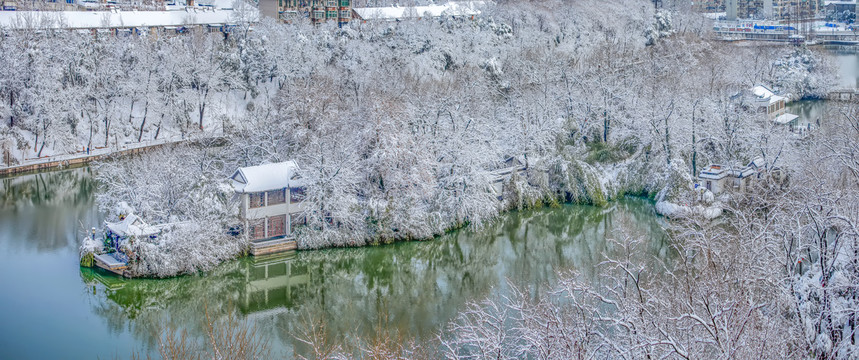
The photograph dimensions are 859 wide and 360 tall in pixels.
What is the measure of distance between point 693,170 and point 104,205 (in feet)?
66.2

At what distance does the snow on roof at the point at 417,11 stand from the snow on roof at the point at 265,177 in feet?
101

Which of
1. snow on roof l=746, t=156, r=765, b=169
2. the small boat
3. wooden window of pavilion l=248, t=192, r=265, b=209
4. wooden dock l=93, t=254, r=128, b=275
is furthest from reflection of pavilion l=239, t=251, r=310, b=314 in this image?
snow on roof l=746, t=156, r=765, b=169

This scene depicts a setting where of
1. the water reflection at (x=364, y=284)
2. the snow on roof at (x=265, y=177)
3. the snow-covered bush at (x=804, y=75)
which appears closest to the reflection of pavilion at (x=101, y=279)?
the water reflection at (x=364, y=284)

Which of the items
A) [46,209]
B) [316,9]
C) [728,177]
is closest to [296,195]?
[46,209]

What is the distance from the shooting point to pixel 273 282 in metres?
21.0

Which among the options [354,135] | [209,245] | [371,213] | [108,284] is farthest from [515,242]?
[108,284]

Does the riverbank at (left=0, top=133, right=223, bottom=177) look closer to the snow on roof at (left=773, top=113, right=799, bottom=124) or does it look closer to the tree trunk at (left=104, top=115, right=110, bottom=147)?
the tree trunk at (left=104, top=115, right=110, bottom=147)

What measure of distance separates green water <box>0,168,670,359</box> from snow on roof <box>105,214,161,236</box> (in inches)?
45.7

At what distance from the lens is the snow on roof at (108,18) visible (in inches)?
1774

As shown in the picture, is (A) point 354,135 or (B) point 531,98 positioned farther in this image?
(B) point 531,98

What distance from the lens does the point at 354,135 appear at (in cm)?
2578

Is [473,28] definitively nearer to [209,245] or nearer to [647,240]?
[647,240]

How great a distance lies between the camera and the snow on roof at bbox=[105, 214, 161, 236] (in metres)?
20.8

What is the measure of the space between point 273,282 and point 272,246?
1976 millimetres
